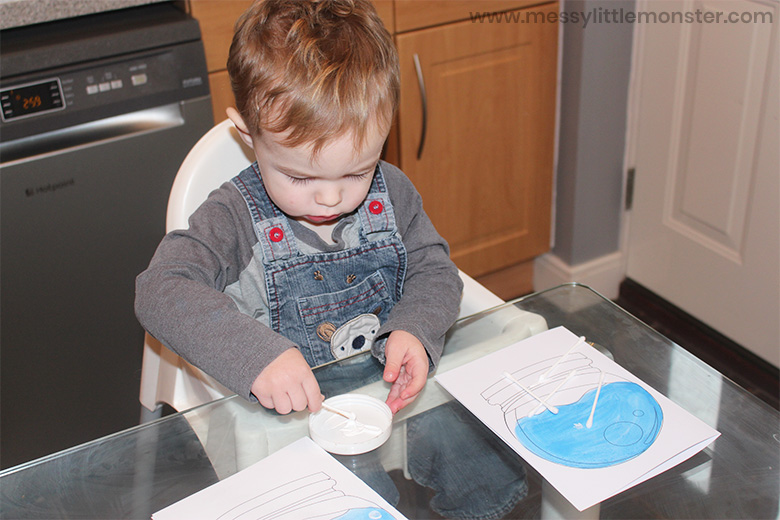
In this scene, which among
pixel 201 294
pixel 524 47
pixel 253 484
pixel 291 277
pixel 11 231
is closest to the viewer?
pixel 253 484

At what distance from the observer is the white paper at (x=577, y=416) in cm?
60

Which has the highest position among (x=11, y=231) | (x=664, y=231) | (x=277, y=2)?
(x=277, y=2)

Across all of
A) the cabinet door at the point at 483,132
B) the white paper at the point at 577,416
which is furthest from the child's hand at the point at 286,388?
the cabinet door at the point at 483,132

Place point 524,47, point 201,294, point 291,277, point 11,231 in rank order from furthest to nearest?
point 524,47
point 11,231
point 291,277
point 201,294

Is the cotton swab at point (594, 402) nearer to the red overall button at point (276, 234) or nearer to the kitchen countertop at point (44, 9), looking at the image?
the red overall button at point (276, 234)

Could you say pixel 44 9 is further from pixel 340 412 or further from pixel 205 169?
pixel 340 412

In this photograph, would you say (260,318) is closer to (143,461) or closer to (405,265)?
(405,265)

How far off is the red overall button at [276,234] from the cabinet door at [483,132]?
0.72 meters

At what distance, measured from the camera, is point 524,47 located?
1.63m

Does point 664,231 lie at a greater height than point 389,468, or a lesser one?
lesser

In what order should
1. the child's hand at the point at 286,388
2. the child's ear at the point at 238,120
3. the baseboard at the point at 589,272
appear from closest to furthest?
the child's hand at the point at 286,388 < the child's ear at the point at 238,120 < the baseboard at the point at 589,272

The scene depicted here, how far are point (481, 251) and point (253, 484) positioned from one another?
4.22 ft

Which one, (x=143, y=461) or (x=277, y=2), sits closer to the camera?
(x=143, y=461)

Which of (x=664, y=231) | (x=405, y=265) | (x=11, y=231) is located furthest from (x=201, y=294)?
(x=664, y=231)
